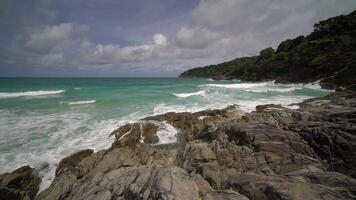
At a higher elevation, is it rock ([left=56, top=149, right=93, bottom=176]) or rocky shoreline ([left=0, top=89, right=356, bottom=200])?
rocky shoreline ([left=0, top=89, right=356, bottom=200])

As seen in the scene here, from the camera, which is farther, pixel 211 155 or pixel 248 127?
pixel 248 127

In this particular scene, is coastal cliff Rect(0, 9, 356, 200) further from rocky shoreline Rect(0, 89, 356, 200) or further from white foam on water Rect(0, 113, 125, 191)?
white foam on water Rect(0, 113, 125, 191)

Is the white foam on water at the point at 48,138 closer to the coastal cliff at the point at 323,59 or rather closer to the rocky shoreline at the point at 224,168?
the rocky shoreline at the point at 224,168

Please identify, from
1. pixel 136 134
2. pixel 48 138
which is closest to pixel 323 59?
pixel 136 134

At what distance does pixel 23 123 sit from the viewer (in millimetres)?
12656

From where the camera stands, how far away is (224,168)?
5.77m

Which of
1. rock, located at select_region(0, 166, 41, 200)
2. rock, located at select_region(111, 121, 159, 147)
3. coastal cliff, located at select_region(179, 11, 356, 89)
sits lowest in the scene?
rock, located at select_region(0, 166, 41, 200)

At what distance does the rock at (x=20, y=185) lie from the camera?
5523mm

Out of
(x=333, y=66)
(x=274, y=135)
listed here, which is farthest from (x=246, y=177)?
(x=333, y=66)

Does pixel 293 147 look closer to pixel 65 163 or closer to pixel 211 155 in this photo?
pixel 211 155

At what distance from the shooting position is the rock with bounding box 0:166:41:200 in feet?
18.1

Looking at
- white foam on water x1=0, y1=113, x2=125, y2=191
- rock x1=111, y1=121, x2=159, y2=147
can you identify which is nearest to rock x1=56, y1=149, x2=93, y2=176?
white foam on water x1=0, y1=113, x2=125, y2=191

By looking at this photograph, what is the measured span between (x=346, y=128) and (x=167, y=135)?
7.83 meters

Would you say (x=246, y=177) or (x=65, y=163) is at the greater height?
(x=246, y=177)
